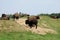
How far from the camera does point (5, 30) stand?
26.8 metres

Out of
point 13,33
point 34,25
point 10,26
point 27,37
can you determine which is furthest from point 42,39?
point 34,25

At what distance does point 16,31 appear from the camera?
26844mm

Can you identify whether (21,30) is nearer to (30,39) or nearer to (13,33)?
(13,33)

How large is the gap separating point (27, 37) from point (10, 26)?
15.6ft

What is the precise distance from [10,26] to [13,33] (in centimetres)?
275

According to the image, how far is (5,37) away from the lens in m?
23.6

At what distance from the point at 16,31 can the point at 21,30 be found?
986mm

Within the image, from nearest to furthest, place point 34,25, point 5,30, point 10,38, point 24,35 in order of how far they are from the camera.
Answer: point 10,38 < point 24,35 < point 5,30 < point 34,25

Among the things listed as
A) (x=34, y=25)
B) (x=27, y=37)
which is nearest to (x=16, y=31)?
(x=27, y=37)

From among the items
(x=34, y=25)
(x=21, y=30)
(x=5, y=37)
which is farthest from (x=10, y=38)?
(x=34, y=25)

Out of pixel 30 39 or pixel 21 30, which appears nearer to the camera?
pixel 30 39

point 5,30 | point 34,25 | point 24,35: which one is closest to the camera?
point 24,35

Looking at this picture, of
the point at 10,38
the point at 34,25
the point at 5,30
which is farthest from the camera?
the point at 34,25

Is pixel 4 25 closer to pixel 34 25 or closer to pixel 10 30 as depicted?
pixel 10 30
